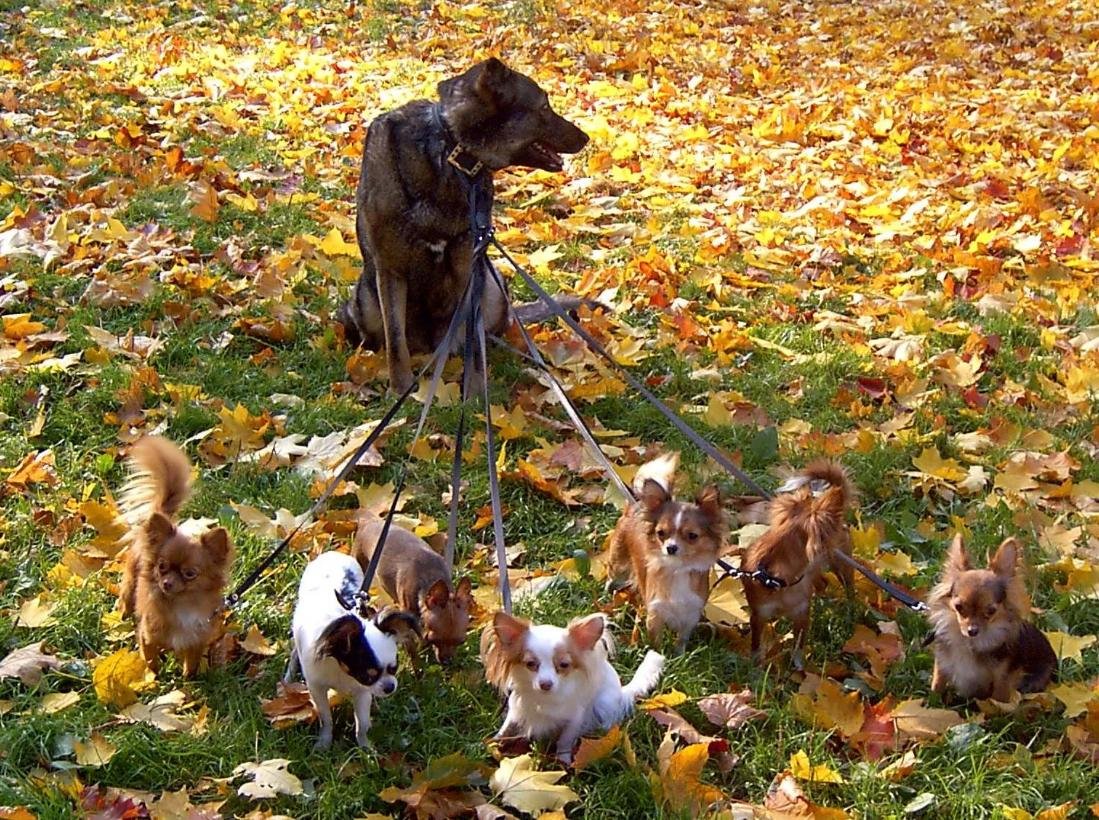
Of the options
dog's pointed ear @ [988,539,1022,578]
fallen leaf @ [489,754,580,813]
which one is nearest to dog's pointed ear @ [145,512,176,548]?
fallen leaf @ [489,754,580,813]

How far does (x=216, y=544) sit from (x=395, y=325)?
7.96 ft

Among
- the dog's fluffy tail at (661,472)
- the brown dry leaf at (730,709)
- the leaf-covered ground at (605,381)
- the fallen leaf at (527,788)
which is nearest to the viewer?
the fallen leaf at (527,788)

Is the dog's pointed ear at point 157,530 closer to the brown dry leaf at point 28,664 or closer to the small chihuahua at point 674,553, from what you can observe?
the brown dry leaf at point 28,664

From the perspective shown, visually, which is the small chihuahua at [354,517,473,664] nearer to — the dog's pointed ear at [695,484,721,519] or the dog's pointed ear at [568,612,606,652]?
the dog's pointed ear at [568,612,606,652]

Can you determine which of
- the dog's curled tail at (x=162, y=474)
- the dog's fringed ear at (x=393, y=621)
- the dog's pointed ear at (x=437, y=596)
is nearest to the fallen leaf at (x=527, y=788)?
the dog's fringed ear at (x=393, y=621)

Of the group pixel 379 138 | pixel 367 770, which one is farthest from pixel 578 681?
pixel 379 138

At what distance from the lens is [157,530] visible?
136 inches

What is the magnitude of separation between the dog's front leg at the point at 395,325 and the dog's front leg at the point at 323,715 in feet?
8.43

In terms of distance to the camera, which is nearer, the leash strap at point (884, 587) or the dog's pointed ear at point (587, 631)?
the dog's pointed ear at point (587, 631)

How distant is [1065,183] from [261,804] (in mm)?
6877

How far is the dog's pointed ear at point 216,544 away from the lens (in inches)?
137

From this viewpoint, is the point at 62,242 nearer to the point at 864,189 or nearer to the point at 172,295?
the point at 172,295

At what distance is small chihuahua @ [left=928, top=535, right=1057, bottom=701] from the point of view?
329 centimetres

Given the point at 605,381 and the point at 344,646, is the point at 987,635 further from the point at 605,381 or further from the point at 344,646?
the point at 605,381
